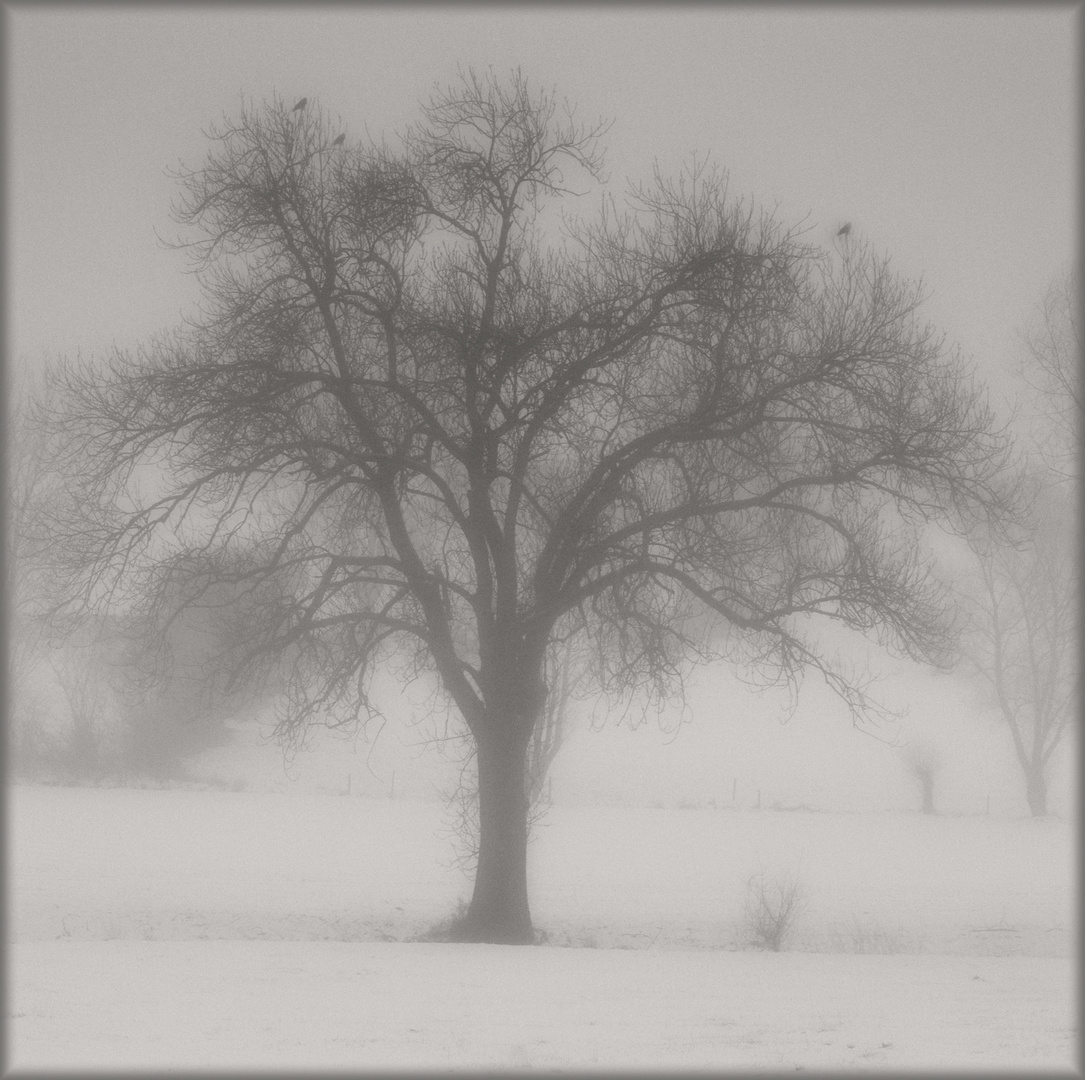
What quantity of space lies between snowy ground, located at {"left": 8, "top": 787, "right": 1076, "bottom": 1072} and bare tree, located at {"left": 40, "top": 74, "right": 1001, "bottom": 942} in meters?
2.99

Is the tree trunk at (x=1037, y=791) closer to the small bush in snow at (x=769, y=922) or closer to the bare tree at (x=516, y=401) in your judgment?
the small bush in snow at (x=769, y=922)

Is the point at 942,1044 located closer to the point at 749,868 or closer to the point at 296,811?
the point at 749,868

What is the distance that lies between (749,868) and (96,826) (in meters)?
14.5

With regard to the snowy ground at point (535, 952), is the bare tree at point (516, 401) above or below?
above

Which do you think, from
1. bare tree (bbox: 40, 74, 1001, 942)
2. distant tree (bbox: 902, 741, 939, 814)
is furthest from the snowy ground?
distant tree (bbox: 902, 741, 939, 814)

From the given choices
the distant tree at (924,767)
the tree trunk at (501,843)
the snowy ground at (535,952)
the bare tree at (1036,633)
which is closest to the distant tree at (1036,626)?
the bare tree at (1036,633)

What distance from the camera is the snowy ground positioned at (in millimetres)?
8828

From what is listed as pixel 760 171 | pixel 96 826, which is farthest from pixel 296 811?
pixel 760 171

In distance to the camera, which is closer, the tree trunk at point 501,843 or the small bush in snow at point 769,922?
the tree trunk at point 501,843

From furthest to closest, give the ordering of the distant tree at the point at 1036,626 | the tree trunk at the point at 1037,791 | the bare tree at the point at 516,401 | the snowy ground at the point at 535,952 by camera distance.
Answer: the tree trunk at the point at 1037,791, the distant tree at the point at 1036,626, the bare tree at the point at 516,401, the snowy ground at the point at 535,952

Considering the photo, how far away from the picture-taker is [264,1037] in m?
8.77

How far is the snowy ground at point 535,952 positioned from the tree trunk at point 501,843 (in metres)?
0.85

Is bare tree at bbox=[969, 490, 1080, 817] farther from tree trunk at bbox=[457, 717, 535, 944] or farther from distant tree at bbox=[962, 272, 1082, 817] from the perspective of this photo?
tree trunk at bbox=[457, 717, 535, 944]

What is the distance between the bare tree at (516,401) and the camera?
13672mm
